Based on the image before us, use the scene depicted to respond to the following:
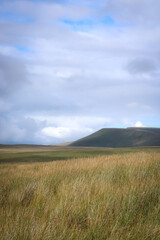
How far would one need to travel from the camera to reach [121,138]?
178 m

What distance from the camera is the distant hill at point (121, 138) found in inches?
6173

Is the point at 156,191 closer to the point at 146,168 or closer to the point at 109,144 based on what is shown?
the point at 146,168

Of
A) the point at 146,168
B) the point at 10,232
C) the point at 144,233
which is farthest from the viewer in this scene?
the point at 146,168

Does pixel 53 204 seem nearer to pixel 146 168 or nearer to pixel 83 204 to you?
pixel 83 204

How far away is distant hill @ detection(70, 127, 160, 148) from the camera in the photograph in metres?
157

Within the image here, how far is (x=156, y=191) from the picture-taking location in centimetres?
433

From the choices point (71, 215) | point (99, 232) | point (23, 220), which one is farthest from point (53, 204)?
point (99, 232)

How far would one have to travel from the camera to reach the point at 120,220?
3035 millimetres

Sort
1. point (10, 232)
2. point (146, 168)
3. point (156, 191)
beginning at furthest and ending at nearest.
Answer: point (146, 168) < point (156, 191) < point (10, 232)

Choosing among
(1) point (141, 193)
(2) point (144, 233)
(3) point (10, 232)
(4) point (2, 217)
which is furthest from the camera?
(1) point (141, 193)

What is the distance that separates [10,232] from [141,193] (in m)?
2.35

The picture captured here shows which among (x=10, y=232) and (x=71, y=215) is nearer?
(x=10, y=232)

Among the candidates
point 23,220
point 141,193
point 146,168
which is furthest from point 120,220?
point 146,168

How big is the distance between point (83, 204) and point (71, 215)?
12.3 inches
